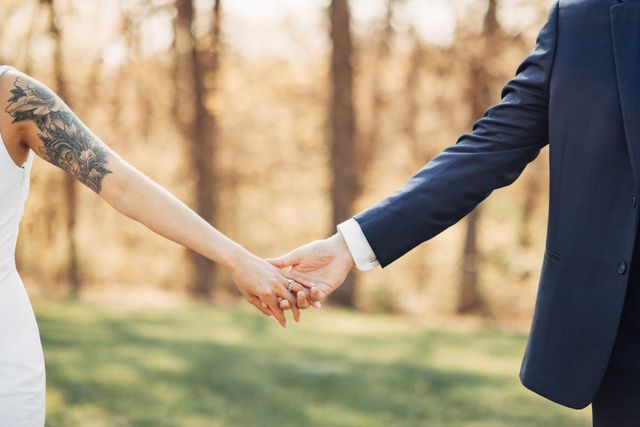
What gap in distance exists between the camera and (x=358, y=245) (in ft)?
9.21

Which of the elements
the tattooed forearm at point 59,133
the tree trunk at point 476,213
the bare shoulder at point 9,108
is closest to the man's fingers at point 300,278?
the tattooed forearm at point 59,133

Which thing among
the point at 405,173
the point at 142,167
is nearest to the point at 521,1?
the point at 405,173

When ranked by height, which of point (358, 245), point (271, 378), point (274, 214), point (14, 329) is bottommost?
point (271, 378)

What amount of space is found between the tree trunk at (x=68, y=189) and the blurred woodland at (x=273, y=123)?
1.3 inches

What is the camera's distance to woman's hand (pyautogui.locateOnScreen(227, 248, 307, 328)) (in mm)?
3016

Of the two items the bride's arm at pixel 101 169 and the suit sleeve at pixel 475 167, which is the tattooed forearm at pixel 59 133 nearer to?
the bride's arm at pixel 101 169

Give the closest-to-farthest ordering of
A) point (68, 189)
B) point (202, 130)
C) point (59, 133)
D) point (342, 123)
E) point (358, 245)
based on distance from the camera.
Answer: point (59, 133)
point (358, 245)
point (342, 123)
point (68, 189)
point (202, 130)

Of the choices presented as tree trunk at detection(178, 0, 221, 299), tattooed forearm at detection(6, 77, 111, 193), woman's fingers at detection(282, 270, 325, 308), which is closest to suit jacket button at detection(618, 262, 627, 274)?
woman's fingers at detection(282, 270, 325, 308)

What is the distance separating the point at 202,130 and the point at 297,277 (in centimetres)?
1085

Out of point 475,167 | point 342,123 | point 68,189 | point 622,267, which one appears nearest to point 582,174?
point 622,267

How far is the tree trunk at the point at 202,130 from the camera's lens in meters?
12.9

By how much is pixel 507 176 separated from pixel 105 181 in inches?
55.0

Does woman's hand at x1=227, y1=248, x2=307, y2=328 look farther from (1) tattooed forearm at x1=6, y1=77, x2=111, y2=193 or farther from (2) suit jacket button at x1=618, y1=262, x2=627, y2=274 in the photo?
(2) suit jacket button at x1=618, y1=262, x2=627, y2=274

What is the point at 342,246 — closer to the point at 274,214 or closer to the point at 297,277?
the point at 297,277
